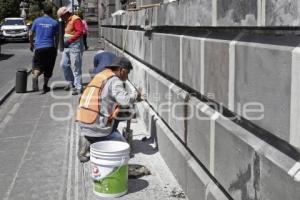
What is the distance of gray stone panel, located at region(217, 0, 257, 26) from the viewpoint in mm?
2832

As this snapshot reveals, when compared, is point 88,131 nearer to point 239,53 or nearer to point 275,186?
point 239,53

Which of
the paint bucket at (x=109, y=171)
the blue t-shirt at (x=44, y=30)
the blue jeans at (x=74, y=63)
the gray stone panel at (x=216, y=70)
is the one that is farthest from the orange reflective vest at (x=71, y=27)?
the gray stone panel at (x=216, y=70)

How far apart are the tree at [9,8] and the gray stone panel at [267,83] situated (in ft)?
177

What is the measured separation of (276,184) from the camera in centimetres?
260

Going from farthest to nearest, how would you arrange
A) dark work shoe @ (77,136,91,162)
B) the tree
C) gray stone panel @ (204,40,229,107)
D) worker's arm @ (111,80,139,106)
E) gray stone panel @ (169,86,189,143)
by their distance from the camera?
the tree < dark work shoe @ (77,136,91,162) < worker's arm @ (111,80,139,106) < gray stone panel @ (169,86,189,143) < gray stone panel @ (204,40,229,107)

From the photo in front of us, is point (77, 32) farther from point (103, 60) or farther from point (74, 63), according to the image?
point (103, 60)

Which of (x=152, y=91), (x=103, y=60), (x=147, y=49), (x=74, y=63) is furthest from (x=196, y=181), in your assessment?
(x=74, y=63)

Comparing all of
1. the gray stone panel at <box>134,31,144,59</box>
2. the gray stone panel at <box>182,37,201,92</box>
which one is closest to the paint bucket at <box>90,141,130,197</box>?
the gray stone panel at <box>182,37,201,92</box>

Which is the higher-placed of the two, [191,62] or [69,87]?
[191,62]

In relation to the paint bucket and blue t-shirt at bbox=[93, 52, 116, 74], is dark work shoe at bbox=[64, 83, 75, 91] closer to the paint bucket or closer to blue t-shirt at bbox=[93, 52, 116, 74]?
blue t-shirt at bbox=[93, 52, 116, 74]

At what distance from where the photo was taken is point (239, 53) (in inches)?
123

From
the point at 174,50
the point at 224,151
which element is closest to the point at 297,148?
the point at 224,151

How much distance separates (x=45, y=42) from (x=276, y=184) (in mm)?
8943

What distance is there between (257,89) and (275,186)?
0.55 meters
